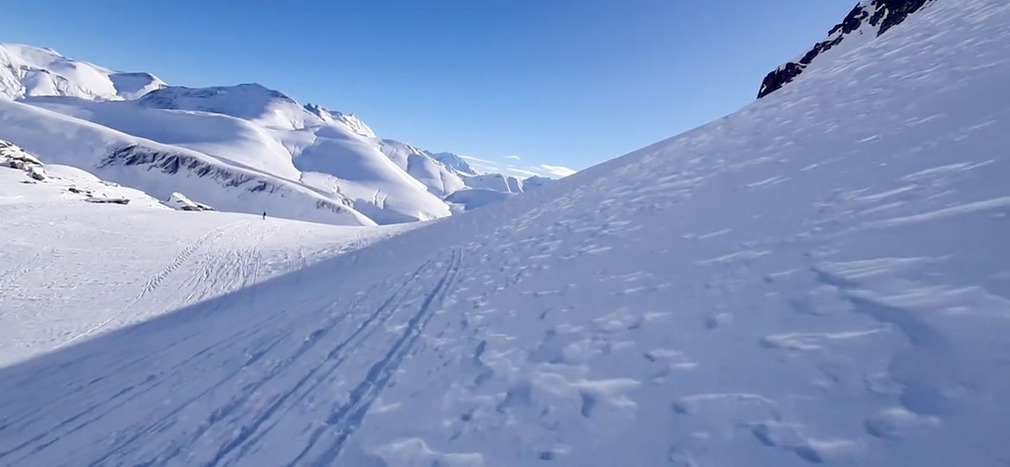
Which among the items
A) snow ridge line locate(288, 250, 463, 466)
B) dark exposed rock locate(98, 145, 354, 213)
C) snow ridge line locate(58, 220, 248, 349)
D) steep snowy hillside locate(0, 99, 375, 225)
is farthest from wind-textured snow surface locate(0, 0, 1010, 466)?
dark exposed rock locate(98, 145, 354, 213)

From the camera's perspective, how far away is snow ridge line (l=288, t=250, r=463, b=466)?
4.58 m

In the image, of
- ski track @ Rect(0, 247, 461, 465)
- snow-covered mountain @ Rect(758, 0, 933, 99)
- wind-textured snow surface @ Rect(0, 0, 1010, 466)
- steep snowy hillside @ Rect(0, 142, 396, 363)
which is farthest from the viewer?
snow-covered mountain @ Rect(758, 0, 933, 99)

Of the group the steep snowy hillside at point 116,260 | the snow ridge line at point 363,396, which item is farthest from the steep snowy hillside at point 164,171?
the snow ridge line at point 363,396

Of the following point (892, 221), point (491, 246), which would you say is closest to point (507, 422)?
point (892, 221)

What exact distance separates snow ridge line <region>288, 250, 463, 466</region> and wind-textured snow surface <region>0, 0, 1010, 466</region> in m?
0.04

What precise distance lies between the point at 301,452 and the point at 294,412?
1.17 m

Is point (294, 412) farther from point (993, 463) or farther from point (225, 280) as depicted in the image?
point (225, 280)

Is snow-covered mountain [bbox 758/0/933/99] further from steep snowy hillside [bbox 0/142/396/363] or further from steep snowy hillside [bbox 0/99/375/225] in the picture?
steep snowy hillside [bbox 0/99/375/225]

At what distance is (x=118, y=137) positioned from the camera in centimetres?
14200

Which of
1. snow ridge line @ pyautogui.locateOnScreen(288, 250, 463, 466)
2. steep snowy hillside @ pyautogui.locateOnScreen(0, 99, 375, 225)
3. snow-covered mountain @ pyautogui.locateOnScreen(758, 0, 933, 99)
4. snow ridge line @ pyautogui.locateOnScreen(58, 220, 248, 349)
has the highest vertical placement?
steep snowy hillside @ pyautogui.locateOnScreen(0, 99, 375, 225)

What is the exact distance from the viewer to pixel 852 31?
3231cm

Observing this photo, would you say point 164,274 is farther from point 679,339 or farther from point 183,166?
point 183,166

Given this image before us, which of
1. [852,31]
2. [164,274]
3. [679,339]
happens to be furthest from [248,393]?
[852,31]

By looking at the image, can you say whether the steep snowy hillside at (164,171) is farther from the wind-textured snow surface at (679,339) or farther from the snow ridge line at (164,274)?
the wind-textured snow surface at (679,339)
